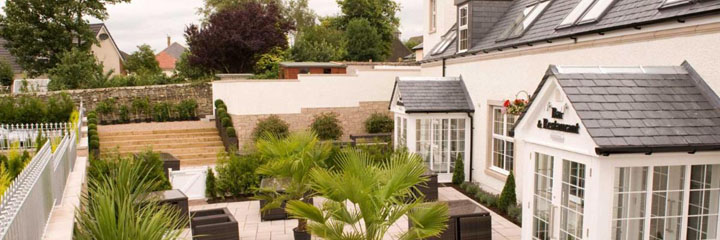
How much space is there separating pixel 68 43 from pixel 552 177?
30.4m

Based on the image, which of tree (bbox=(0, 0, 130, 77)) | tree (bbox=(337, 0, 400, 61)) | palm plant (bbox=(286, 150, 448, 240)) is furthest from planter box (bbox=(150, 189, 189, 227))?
tree (bbox=(337, 0, 400, 61))

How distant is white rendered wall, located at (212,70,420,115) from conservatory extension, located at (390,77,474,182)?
7.08m

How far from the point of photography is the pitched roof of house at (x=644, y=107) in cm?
572

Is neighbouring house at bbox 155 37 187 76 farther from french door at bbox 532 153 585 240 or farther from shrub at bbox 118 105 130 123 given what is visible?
french door at bbox 532 153 585 240

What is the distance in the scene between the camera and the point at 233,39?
28.2 m

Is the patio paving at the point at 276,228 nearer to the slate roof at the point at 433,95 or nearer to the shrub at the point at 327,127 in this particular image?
the slate roof at the point at 433,95

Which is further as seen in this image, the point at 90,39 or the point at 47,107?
the point at 90,39

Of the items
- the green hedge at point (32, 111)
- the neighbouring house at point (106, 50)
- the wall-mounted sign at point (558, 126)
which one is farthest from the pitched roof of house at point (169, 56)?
the wall-mounted sign at point (558, 126)

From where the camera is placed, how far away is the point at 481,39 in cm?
1362

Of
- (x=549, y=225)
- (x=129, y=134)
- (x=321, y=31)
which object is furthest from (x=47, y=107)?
(x=321, y=31)

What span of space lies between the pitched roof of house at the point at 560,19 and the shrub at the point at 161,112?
12.8m

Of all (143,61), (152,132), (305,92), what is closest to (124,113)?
(152,132)

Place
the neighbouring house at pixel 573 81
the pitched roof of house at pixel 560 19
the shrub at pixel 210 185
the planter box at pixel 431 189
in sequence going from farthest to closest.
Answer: the shrub at pixel 210 185, the planter box at pixel 431 189, the pitched roof of house at pixel 560 19, the neighbouring house at pixel 573 81

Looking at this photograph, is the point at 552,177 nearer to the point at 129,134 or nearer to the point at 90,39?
the point at 129,134
